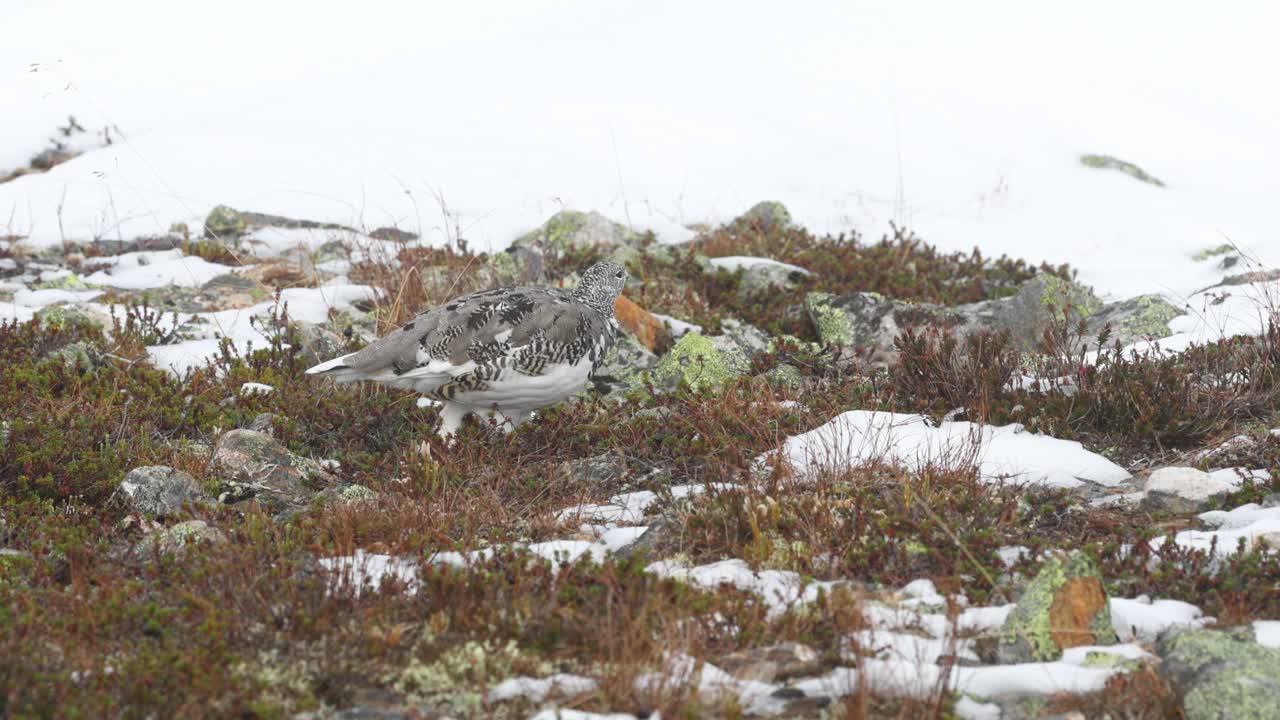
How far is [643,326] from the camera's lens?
8047mm

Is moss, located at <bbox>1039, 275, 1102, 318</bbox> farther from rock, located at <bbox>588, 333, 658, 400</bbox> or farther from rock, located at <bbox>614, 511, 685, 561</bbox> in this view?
rock, located at <bbox>614, 511, 685, 561</bbox>

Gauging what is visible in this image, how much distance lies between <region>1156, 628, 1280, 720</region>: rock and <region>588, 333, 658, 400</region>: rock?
4381mm

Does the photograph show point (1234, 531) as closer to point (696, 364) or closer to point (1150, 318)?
point (696, 364)

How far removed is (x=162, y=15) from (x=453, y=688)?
59.2ft

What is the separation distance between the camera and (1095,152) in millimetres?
15453

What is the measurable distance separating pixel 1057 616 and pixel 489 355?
3.02 metres

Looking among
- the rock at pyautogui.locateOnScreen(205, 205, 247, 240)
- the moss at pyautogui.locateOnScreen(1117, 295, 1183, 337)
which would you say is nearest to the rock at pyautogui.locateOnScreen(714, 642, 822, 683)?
the moss at pyautogui.locateOnScreen(1117, 295, 1183, 337)

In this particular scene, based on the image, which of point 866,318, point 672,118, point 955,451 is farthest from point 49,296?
point 672,118

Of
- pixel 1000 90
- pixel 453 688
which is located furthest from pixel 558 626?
pixel 1000 90

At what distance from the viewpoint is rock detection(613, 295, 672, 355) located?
7992mm

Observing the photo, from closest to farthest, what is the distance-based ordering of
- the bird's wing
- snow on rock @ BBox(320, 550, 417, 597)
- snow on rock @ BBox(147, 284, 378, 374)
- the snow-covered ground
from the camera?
snow on rock @ BBox(320, 550, 417, 597), the bird's wing, snow on rock @ BBox(147, 284, 378, 374), the snow-covered ground

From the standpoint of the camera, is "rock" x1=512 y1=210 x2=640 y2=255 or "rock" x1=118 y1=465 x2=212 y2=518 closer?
"rock" x1=118 y1=465 x2=212 y2=518

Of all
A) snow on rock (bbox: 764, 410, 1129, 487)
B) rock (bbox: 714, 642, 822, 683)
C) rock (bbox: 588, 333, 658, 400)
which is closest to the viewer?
rock (bbox: 714, 642, 822, 683)

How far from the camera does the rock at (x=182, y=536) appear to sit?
436 centimetres
